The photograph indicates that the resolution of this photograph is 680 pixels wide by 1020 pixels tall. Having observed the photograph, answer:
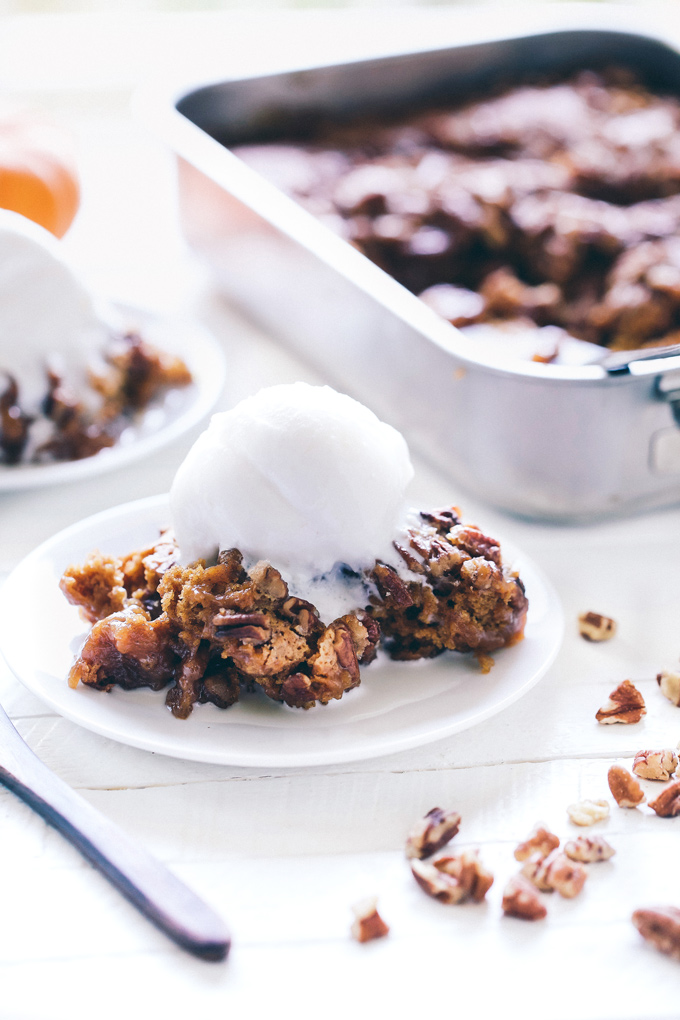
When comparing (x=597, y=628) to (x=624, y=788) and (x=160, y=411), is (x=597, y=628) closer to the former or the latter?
(x=624, y=788)

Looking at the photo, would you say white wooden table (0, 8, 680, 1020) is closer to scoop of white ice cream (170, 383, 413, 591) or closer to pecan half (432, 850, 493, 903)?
pecan half (432, 850, 493, 903)

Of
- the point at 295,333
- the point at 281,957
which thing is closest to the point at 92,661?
the point at 281,957

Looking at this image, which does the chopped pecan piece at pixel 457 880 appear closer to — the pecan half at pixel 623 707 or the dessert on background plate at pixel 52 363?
the pecan half at pixel 623 707

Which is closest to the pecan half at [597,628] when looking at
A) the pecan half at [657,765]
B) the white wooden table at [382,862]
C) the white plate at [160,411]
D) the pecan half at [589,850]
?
the white wooden table at [382,862]

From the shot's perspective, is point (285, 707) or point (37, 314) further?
point (37, 314)

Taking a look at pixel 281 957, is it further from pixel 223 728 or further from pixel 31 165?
pixel 31 165

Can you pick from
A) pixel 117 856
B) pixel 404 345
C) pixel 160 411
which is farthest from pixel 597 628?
pixel 160 411
